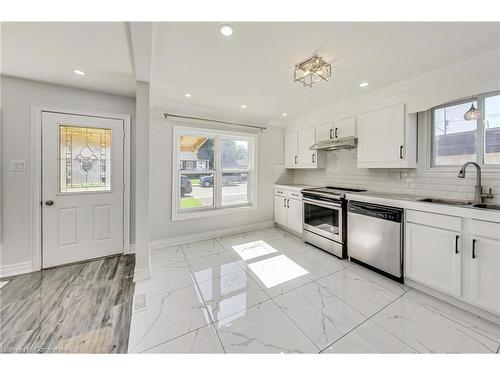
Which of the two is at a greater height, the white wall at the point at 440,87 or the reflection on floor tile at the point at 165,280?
the white wall at the point at 440,87

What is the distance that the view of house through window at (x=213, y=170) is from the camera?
3.62m

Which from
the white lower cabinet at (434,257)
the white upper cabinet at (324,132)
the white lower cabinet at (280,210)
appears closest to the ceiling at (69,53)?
the white upper cabinet at (324,132)

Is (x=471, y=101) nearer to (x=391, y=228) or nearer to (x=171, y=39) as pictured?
(x=391, y=228)

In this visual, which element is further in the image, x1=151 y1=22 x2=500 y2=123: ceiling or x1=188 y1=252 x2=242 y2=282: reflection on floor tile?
x1=188 y1=252 x2=242 y2=282: reflection on floor tile

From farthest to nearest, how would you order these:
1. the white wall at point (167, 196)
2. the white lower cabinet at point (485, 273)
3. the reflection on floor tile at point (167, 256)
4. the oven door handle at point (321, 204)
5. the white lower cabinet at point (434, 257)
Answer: the white wall at point (167, 196) < the oven door handle at point (321, 204) < the reflection on floor tile at point (167, 256) < the white lower cabinet at point (434, 257) < the white lower cabinet at point (485, 273)

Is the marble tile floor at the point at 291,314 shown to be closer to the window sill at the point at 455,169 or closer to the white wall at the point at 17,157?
the window sill at the point at 455,169

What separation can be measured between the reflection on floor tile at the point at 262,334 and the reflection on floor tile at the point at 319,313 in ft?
0.27

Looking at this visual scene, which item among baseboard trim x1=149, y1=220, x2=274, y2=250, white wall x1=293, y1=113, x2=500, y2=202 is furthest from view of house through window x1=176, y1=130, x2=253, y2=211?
white wall x1=293, y1=113, x2=500, y2=202

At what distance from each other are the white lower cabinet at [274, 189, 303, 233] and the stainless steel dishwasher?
40.9 inches

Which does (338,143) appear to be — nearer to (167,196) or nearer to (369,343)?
(369,343)

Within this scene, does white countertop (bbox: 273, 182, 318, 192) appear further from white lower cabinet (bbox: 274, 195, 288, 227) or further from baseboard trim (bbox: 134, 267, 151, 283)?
baseboard trim (bbox: 134, 267, 151, 283)

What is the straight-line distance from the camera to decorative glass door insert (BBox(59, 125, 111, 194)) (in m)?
2.64

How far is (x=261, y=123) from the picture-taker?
164 inches
